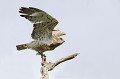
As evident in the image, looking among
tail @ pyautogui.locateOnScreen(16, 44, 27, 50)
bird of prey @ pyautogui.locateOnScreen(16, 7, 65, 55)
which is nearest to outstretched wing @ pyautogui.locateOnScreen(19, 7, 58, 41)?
bird of prey @ pyautogui.locateOnScreen(16, 7, 65, 55)

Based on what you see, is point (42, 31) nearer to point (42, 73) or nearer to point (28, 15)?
point (28, 15)

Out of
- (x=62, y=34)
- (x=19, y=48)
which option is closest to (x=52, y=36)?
(x=62, y=34)

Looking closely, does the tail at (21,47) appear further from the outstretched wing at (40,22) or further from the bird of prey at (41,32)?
the outstretched wing at (40,22)

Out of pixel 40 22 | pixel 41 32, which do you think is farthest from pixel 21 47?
pixel 40 22

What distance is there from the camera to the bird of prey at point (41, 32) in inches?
309

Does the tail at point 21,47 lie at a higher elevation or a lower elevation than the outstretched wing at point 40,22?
lower

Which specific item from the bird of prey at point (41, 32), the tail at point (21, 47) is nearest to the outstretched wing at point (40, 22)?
the bird of prey at point (41, 32)

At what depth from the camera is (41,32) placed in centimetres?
813

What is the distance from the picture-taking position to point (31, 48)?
7.80 m

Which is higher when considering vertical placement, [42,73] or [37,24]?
[37,24]

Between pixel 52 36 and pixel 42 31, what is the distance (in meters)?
0.25

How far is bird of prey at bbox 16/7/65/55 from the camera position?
25.8 feet

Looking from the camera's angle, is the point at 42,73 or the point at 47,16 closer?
the point at 42,73

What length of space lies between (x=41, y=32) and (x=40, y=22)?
0.21 metres
